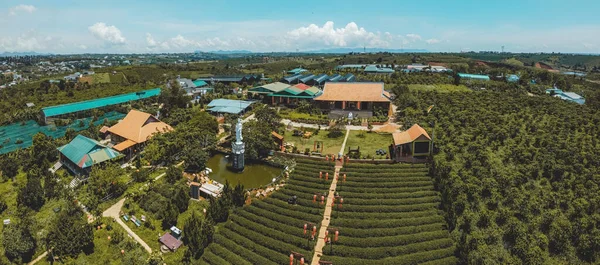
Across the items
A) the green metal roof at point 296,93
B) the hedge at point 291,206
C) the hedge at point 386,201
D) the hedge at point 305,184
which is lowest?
the hedge at point 291,206

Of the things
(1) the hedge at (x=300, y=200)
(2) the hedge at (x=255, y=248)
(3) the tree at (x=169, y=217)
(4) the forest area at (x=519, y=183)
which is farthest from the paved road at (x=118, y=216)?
(4) the forest area at (x=519, y=183)

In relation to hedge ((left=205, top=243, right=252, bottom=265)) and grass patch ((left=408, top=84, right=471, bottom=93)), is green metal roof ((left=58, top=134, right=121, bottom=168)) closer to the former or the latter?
hedge ((left=205, top=243, right=252, bottom=265))

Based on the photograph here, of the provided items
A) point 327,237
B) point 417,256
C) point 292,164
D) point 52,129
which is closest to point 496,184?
point 417,256

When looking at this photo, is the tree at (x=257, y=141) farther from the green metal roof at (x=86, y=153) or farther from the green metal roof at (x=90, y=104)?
the green metal roof at (x=90, y=104)

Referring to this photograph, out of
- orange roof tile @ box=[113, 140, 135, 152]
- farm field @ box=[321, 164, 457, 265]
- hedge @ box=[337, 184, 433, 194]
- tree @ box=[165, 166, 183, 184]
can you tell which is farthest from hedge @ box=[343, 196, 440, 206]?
orange roof tile @ box=[113, 140, 135, 152]

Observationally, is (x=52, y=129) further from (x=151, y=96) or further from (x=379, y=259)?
(x=379, y=259)
